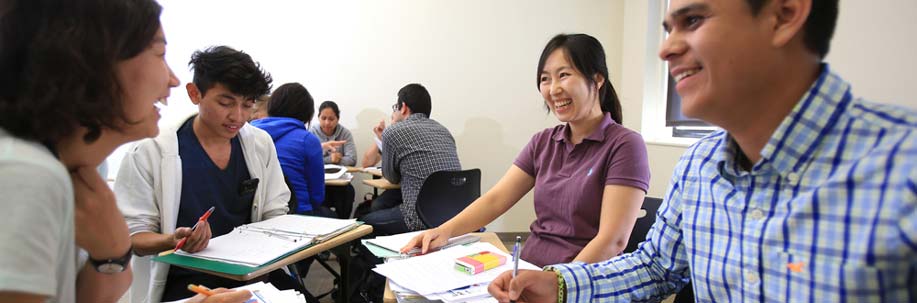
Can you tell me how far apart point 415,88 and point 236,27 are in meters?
2.29

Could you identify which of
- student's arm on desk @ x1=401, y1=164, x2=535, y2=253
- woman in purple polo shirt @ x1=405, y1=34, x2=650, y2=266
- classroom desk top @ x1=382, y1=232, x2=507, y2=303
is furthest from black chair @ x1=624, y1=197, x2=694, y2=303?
classroom desk top @ x1=382, y1=232, x2=507, y2=303

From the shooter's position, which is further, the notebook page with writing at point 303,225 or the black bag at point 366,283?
the black bag at point 366,283

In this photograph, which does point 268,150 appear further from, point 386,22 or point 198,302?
point 386,22

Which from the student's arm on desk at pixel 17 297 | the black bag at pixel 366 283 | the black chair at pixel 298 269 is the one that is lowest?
the black bag at pixel 366 283

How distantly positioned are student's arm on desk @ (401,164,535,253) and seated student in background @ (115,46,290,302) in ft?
2.25

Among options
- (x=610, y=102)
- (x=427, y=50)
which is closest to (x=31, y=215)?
(x=610, y=102)

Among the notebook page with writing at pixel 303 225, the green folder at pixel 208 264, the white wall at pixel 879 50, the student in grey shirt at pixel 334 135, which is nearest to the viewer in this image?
the green folder at pixel 208 264

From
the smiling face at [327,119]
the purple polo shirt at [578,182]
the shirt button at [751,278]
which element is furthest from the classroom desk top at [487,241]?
the smiling face at [327,119]

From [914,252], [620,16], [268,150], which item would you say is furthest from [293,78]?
[914,252]

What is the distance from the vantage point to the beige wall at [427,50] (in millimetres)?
4301

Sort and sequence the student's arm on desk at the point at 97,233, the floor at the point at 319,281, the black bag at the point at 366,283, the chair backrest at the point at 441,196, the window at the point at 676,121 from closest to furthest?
1. the student's arm on desk at the point at 97,233
2. the chair backrest at the point at 441,196
3. the black bag at the point at 366,283
4. the floor at the point at 319,281
5. the window at the point at 676,121

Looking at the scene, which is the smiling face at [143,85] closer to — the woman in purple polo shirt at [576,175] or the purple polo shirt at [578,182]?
the woman in purple polo shirt at [576,175]

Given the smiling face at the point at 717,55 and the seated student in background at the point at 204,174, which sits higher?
the smiling face at the point at 717,55

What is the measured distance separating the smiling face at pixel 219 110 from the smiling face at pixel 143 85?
92cm
